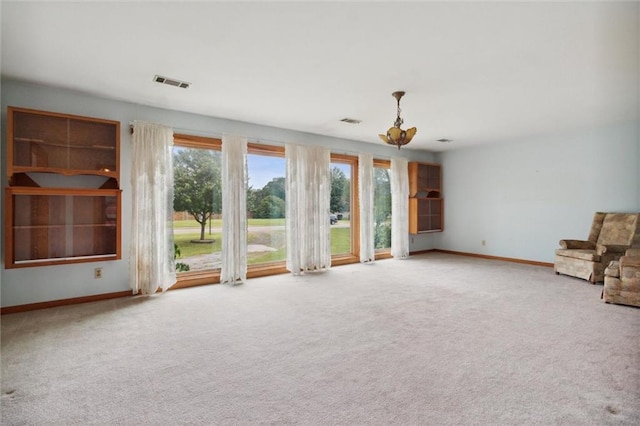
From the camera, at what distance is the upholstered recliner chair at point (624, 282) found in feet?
12.2

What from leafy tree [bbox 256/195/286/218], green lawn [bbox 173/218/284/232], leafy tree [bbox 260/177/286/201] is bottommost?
green lawn [bbox 173/218/284/232]

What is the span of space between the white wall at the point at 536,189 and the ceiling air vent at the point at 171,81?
21.1 ft

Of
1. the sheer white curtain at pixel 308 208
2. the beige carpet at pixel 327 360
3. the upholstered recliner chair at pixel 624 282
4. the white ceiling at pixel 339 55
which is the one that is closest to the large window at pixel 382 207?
the sheer white curtain at pixel 308 208

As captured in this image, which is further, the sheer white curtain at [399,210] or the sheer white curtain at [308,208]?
the sheer white curtain at [399,210]

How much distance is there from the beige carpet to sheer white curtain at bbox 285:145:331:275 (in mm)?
1519

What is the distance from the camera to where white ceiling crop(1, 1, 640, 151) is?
7.72ft

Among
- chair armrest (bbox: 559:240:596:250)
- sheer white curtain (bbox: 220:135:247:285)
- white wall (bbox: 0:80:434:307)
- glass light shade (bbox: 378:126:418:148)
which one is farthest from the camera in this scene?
chair armrest (bbox: 559:240:596:250)

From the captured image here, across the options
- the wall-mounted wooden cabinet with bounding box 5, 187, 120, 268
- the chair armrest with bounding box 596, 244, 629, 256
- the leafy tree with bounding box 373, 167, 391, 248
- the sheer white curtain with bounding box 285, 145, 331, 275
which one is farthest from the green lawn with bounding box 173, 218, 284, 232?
the chair armrest with bounding box 596, 244, 629, 256

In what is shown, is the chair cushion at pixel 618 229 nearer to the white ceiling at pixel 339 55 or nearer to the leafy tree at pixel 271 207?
the white ceiling at pixel 339 55

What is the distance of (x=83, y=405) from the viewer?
193 cm

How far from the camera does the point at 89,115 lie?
406cm

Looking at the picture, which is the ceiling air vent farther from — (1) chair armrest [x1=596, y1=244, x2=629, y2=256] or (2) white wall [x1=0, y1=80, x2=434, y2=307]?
(1) chair armrest [x1=596, y1=244, x2=629, y2=256]

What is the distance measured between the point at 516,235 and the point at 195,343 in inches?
259

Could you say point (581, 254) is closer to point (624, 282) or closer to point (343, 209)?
point (624, 282)
